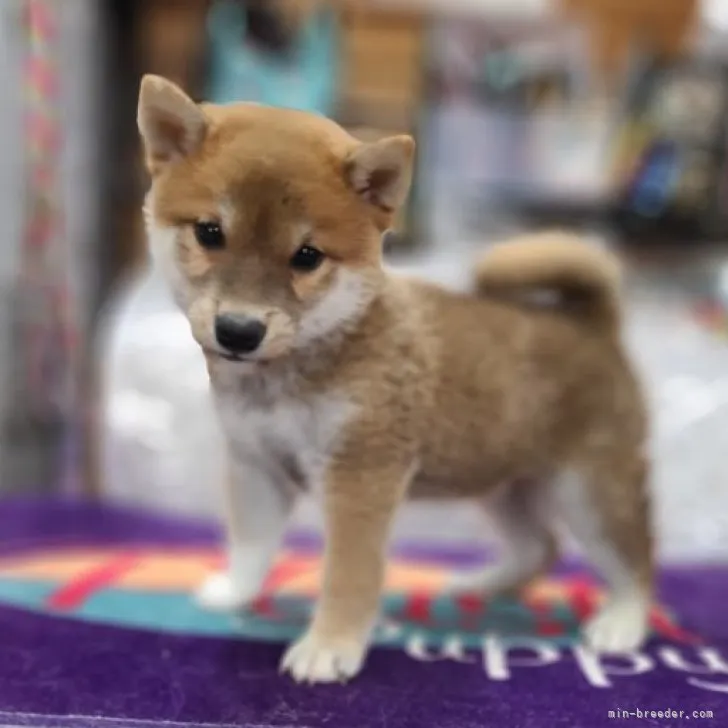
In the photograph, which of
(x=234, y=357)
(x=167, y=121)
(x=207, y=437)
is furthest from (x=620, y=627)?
(x=207, y=437)

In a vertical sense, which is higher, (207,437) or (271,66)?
(271,66)

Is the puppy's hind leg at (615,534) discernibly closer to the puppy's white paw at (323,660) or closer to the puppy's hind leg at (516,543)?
the puppy's hind leg at (516,543)

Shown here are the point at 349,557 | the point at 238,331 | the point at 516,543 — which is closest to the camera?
the point at 238,331

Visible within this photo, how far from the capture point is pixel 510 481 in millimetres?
800

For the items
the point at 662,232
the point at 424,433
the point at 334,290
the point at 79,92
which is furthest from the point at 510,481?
the point at 79,92

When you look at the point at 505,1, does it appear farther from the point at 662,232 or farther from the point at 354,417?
the point at 354,417

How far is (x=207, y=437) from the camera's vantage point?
1307 millimetres

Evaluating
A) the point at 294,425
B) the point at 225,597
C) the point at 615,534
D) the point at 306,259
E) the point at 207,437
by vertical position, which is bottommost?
the point at 207,437

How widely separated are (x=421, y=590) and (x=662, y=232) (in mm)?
1095

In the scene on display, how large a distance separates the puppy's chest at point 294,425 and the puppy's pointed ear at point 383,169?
14cm

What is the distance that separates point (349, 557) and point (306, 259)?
0.22 meters

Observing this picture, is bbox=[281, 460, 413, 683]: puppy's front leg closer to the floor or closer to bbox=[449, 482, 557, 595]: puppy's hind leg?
bbox=[449, 482, 557, 595]: puppy's hind leg

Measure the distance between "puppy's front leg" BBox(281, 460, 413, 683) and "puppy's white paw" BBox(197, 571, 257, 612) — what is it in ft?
0.45

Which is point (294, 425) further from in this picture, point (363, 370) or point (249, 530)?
point (249, 530)
